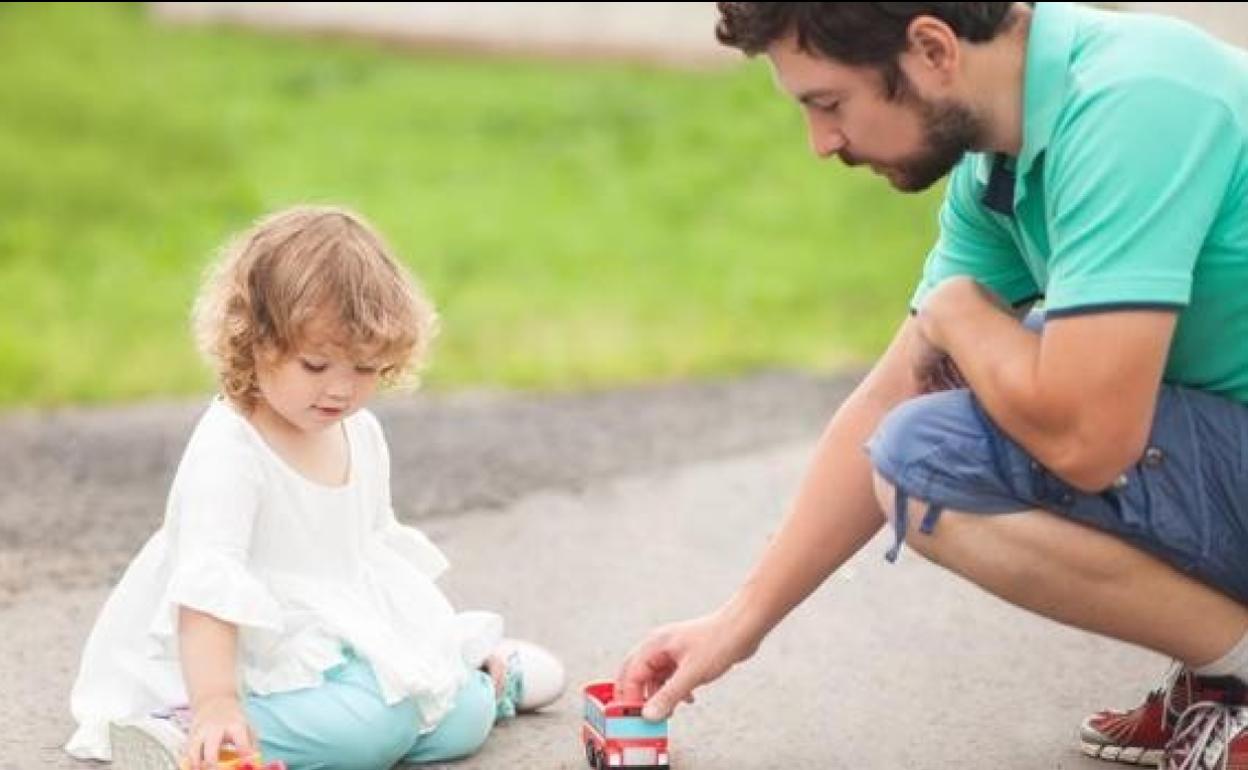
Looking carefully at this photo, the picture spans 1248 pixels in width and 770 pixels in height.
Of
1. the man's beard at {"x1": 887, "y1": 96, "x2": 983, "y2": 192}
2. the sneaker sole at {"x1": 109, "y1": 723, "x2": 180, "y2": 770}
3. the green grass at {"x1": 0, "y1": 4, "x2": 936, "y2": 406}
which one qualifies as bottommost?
the green grass at {"x1": 0, "y1": 4, "x2": 936, "y2": 406}

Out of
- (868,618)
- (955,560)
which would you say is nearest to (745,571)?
(868,618)

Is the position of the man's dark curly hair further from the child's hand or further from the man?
the child's hand

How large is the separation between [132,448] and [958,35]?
331 cm

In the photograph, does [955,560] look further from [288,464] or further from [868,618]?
[868,618]

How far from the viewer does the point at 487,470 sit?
5500 millimetres

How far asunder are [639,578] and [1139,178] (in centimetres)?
196

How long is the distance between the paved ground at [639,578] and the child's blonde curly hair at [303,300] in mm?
628

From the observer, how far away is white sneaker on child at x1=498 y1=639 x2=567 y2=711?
358cm

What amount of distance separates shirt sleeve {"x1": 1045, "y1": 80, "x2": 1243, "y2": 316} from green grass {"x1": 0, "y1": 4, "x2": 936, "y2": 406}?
13.2ft

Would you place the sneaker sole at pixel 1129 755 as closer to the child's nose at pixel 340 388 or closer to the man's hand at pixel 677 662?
the man's hand at pixel 677 662

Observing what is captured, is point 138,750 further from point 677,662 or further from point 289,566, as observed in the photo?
point 677,662

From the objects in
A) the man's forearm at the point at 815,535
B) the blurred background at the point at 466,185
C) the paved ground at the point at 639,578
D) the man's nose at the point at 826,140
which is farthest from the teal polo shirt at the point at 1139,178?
the blurred background at the point at 466,185

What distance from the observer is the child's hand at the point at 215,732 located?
9.73 feet

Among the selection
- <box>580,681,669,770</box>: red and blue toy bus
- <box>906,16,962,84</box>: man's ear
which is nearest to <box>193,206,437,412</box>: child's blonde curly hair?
<box>580,681,669,770</box>: red and blue toy bus
